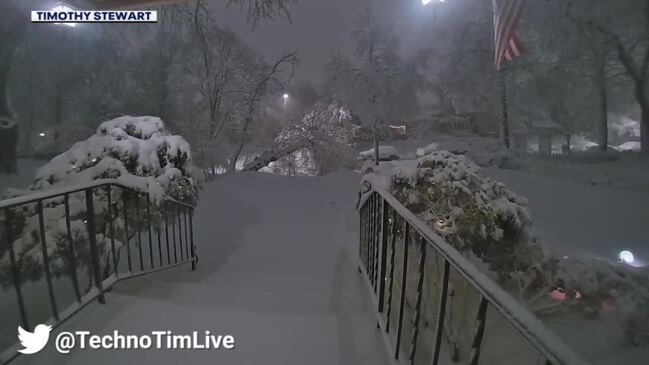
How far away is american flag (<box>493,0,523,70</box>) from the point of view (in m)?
5.80

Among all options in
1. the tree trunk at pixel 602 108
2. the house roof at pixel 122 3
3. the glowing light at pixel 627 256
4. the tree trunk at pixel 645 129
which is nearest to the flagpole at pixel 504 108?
the tree trunk at pixel 602 108

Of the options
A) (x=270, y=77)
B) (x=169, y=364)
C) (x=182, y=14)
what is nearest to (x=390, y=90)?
(x=270, y=77)

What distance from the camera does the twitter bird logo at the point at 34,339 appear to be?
1.90 metres

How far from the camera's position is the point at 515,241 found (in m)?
4.62

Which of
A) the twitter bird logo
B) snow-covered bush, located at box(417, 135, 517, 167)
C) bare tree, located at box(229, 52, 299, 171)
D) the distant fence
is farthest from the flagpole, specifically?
the twitter bird logo

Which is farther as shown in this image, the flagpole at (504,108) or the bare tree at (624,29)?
the flagpole at (504,108)

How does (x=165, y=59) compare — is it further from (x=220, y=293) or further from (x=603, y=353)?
(x=603, y=353)

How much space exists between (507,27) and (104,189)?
20.6 feet

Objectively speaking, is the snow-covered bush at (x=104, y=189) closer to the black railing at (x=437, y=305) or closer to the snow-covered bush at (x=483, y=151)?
the black railing at (x=437, y=305)

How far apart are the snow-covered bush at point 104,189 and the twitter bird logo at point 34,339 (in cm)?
106

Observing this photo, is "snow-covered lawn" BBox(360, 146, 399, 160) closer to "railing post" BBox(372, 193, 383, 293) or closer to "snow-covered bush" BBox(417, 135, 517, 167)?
"snow-covered bush" BBox(417, 135, 517, 167)

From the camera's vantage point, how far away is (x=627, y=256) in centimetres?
820

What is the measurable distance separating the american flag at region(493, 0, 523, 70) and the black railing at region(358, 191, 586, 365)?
14.2 feet

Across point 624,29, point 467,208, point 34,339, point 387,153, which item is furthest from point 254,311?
point 387,153
